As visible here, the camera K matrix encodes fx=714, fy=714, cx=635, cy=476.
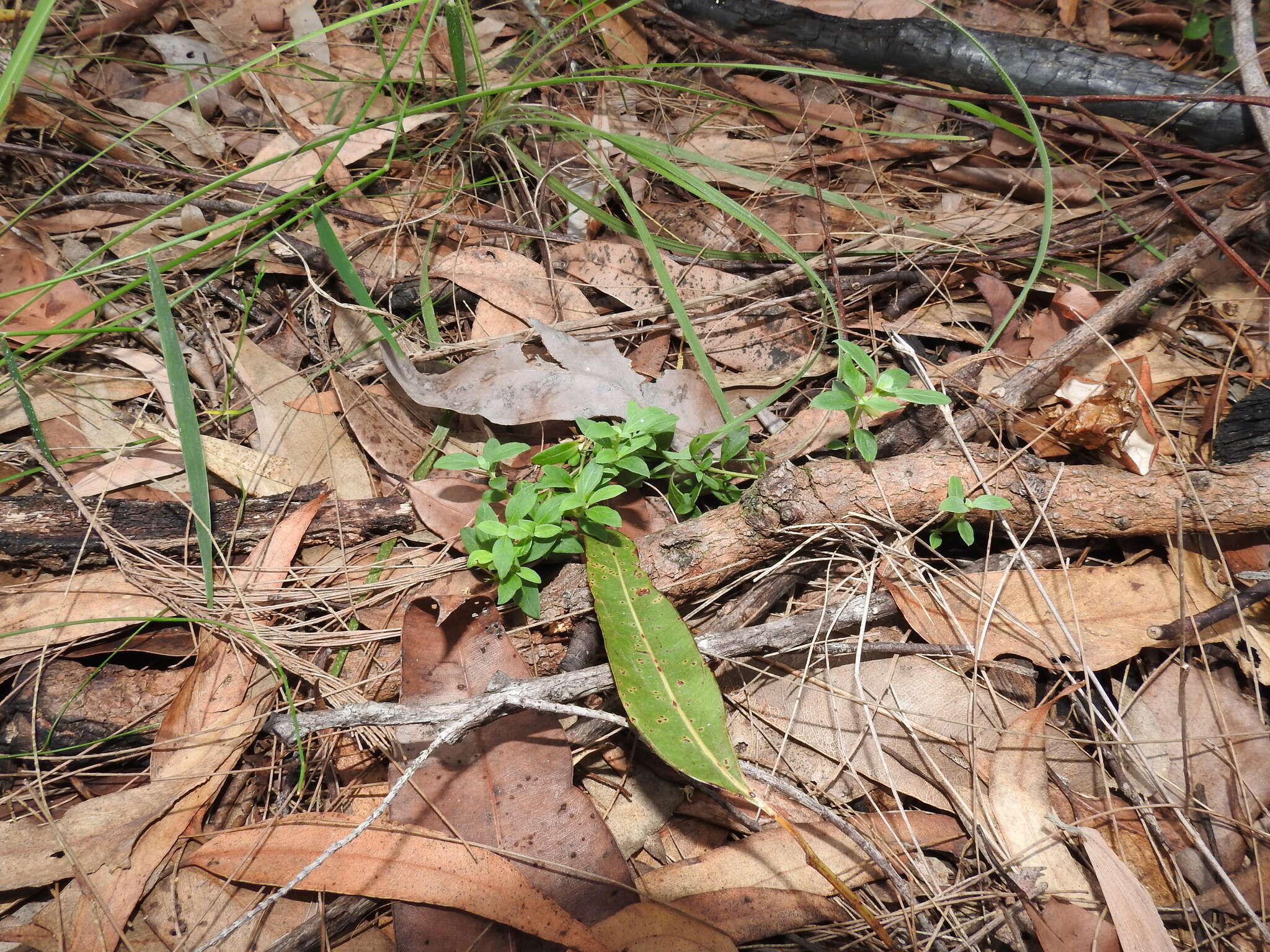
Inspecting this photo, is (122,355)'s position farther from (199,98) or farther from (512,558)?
(512,558)

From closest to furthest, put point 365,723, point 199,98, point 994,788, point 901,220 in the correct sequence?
point 365,723 < point 994,788 < point 901,220 < point 199,98

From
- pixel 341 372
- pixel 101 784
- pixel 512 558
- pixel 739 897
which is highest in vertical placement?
pixel 341 372

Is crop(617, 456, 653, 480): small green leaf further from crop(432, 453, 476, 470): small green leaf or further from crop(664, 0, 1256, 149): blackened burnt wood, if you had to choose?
crop(664, 0, 1256, 149): blackened burnt wood

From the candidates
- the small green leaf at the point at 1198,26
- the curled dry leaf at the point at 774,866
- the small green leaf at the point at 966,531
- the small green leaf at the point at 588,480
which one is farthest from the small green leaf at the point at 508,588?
the small green leaf at the point at 1198,26

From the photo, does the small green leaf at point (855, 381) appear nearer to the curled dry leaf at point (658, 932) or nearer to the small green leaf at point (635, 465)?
the small green leaf at point (635, 465)

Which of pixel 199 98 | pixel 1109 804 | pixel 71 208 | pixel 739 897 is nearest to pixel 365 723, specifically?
pixel 739 897

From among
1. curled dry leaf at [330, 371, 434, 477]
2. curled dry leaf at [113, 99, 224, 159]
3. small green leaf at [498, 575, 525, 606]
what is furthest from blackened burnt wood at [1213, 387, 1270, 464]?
curled dry leaf at [113, 99, 224, 159]

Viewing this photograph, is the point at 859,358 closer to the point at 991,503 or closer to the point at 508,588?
the point at 991,503

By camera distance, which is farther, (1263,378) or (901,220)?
(901,220)
